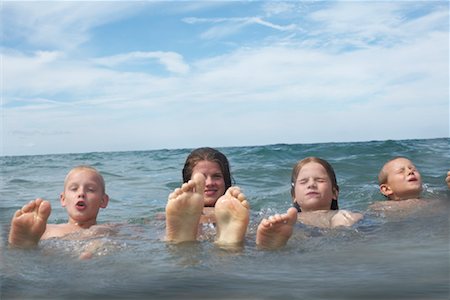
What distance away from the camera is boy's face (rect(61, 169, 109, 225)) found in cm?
427

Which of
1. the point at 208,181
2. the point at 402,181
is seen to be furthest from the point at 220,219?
the point at 402,181

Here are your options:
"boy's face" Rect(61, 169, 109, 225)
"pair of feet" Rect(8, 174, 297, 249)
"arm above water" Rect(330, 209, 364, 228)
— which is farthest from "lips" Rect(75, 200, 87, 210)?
"arm above water" Rect(330, 209, 364, 228)

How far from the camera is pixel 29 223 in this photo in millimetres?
3754

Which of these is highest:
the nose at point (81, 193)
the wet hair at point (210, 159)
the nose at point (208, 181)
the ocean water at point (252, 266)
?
the wet hair at point (210, 159)

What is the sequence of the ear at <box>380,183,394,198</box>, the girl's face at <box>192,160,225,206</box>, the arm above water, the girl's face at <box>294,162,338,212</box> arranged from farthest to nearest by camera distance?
the ear at <box>380,183,394,198</box> → the girl's face at <box>192,160,225,206</box> → the girl's face at <box>294,162,338,212</box> → the arm above water

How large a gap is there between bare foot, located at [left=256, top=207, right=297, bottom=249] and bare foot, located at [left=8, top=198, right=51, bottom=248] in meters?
1.48

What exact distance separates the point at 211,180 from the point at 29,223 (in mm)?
1709

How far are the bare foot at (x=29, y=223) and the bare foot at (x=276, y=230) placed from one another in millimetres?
1476

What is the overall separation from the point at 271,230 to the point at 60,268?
1322 mm

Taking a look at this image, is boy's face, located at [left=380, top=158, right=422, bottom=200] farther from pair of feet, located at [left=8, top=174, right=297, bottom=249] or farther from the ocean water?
pair of feet, located at [left=8, top=174, right=297, bottom=249]

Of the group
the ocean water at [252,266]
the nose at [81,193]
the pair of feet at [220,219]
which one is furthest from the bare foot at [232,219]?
the nose at [81,193]

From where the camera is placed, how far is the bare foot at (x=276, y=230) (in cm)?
346

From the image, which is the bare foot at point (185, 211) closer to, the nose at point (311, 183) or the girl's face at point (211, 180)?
the girl's face at point (211, 180)

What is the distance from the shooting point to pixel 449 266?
3.08m
